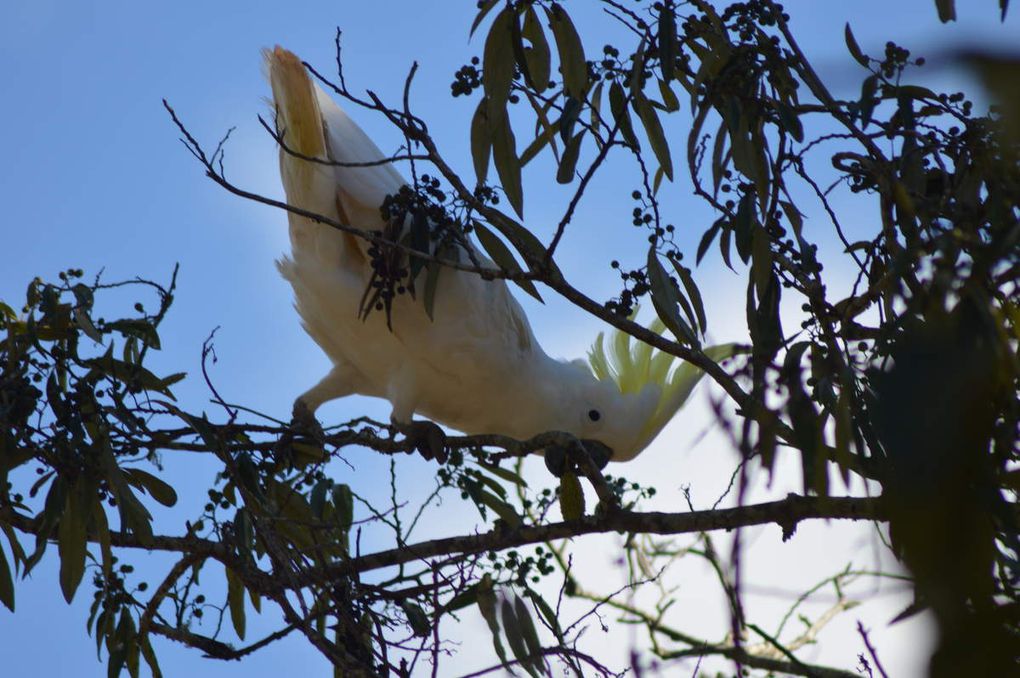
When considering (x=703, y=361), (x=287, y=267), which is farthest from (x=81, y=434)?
(x=703, y=361)

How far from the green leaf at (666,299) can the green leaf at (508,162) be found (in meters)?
0.27

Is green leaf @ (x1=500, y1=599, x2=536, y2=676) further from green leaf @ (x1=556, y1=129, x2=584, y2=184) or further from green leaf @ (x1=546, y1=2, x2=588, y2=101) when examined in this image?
green leaf @ (x1=546, y1=2, x2=588, y2=101)

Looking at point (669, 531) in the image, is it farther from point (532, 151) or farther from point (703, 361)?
point (532, 151)

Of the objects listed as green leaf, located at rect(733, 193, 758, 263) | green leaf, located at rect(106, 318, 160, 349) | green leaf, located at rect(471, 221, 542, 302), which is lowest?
green leaf, located at rect(733, 193, 758, 263)

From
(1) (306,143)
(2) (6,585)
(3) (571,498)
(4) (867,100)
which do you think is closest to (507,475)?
(3) (571,498)

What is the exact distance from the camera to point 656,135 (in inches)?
89.9

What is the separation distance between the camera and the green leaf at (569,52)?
215cm

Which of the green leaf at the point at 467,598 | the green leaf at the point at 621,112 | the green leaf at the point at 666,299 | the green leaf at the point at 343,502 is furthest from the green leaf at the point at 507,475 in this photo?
the green leaf at the point at 621,112

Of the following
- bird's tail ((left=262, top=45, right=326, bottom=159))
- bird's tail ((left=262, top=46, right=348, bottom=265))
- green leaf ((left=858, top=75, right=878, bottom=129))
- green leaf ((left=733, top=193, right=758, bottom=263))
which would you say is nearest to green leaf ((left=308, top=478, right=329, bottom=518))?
bird's tail ((left=262, top=46, right=348, bottom=265))

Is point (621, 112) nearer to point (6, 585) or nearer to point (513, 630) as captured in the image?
point (513, 630)

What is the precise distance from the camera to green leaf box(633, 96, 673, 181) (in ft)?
7.39

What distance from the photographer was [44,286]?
95.9 inches

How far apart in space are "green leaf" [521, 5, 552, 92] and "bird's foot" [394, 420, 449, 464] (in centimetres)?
104

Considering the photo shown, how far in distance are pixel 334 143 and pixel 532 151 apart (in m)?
0.65
